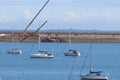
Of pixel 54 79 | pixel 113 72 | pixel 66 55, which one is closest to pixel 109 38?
pixel 66 55

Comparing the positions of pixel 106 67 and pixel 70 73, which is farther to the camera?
pixel 106 67

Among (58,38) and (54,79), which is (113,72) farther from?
(58,38)

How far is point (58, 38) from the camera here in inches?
6929

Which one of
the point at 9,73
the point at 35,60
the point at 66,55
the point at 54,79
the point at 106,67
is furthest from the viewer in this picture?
the point at 66,55

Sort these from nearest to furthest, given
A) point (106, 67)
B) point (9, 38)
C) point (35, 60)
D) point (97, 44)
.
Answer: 1. point (106, 67)
2. point (35, 60)
3. point (9, 38)
4. point (97, 44)

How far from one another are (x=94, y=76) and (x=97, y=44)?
5100 inches

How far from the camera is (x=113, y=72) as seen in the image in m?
76.4

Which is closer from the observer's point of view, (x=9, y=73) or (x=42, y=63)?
(x=9, y=73)

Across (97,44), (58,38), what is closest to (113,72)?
(58,38)

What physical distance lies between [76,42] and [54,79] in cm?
11465

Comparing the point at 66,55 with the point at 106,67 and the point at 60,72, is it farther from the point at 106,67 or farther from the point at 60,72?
the point at 60,72

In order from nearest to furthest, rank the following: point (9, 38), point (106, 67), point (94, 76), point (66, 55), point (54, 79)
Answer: point (94, 76) < point (54, 79) < point (106, 67) < point (66, 55) < point (9, 38)

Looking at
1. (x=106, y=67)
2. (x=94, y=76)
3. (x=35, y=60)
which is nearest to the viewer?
(x=94, y=76)

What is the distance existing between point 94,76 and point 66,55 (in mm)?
47238
